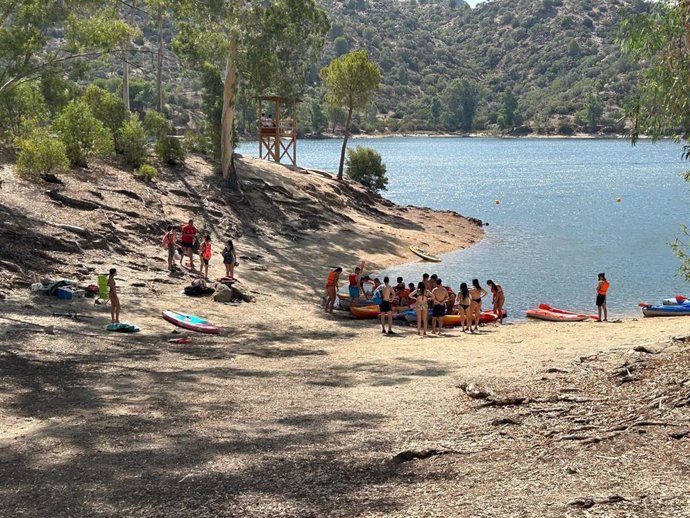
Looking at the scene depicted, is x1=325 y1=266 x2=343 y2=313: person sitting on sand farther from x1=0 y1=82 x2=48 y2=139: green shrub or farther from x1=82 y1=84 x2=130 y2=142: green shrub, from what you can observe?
x1=82 y1=84 x2=130 y2=142: green shrub

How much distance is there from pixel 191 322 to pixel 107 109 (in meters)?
21.6

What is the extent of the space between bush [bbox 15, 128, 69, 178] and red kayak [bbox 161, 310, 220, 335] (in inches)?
489

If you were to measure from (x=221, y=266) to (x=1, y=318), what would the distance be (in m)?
12.2

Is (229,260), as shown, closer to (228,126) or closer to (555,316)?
(555,316)

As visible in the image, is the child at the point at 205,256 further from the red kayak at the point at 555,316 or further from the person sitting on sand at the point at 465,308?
the red kayak at the point at 555,316

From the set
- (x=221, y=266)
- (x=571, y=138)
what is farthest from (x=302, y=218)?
(x=571, y=138)

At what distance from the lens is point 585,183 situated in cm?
8662

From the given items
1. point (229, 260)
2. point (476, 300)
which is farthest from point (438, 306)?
point (229, 260)

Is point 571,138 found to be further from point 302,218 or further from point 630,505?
point 630,505

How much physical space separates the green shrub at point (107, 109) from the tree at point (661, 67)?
2900 centimetres

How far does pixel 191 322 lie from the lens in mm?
22000

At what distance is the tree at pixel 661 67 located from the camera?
590 inches

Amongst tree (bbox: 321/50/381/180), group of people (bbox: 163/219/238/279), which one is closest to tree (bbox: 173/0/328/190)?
group of people (bbox: 163/219/238/279)

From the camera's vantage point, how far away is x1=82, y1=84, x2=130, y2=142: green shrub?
40.5 m
